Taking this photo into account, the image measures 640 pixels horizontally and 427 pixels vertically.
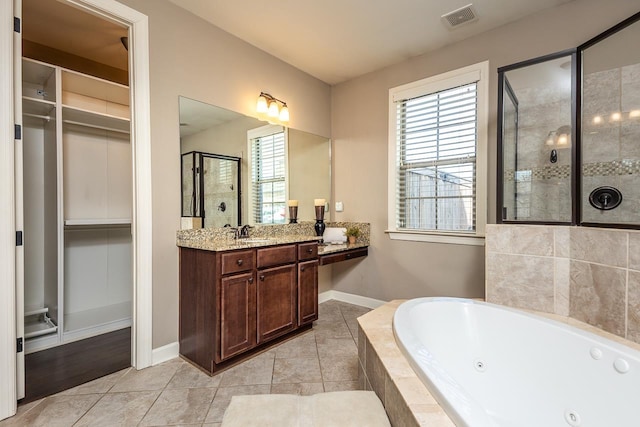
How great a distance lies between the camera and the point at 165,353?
2273 millimetres

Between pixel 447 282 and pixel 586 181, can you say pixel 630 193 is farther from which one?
pixel 447 282

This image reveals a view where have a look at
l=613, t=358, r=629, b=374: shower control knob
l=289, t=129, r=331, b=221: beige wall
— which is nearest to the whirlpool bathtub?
l=613, t=358, r=629, b=374: shower control knob

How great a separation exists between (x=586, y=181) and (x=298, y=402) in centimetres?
210

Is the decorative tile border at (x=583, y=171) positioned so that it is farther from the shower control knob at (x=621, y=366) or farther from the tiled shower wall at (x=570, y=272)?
the shower control knob at (x=621, y=366)

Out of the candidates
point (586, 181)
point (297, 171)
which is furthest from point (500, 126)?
point (297, 171)

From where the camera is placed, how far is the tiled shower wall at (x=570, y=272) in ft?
5.20

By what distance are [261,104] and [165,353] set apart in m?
2.26

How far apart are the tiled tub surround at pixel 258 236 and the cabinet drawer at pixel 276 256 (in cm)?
5

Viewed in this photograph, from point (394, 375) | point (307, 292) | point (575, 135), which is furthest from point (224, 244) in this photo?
point (575, 135)

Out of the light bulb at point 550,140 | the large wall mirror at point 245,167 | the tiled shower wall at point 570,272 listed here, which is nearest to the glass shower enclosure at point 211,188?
the large wall mirror at point 245,167

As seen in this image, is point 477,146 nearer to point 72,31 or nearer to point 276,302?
point 276,302

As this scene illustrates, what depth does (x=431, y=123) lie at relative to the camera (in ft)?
10.0

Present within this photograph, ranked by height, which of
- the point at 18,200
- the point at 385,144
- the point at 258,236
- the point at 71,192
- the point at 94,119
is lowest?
the point at 258,236

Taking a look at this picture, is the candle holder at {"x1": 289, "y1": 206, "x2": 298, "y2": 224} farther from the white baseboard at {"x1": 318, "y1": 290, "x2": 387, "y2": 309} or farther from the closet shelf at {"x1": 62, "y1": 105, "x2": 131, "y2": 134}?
the closet shelf at {"x1": 62, "y1": 105, "x2": 131, "y2": 134}
